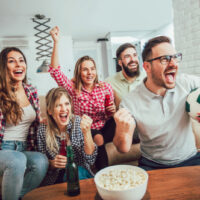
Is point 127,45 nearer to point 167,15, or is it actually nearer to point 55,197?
point 55,197

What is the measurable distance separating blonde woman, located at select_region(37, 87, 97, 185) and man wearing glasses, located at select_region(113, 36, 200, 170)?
0.40m

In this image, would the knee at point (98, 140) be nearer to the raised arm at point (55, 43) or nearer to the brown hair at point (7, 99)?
the brown hair at point (7, 99)

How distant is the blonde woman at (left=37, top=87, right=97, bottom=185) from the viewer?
1.53 meters

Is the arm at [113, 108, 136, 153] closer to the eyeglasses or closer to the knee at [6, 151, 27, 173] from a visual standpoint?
the eyeglasses

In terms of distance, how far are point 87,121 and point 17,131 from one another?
0.70 meters

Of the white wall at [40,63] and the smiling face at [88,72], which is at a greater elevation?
the white wall at [40,63]

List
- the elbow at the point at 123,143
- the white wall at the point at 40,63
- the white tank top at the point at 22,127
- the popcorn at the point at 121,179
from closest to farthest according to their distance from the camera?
the popcorn at the point at 121,179 → the elbow at the point at 123,143 → the white tank top at the point at 22,127 → the white wall at the point at 40,63

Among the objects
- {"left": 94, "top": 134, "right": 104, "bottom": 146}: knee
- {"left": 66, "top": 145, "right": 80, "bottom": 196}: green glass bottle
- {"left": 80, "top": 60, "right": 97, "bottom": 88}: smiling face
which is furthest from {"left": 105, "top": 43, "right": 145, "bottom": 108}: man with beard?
{"left": 66, "top": 145, "right": 80, "bottom": 196}: green glass bottle

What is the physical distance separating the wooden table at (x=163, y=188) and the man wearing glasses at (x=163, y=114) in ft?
1.11

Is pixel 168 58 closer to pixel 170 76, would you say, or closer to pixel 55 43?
pixel 170 76

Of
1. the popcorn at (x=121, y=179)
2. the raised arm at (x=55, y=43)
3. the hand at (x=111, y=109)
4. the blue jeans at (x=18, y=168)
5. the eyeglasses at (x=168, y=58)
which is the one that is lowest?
the blue jeans at (x=18, y=168)

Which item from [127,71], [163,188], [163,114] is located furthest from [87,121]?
[127,71]

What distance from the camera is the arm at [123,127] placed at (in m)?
1.11

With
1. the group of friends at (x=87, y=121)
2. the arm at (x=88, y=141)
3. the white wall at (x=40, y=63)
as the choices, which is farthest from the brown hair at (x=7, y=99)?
the white wall at (x=40, y=63)
